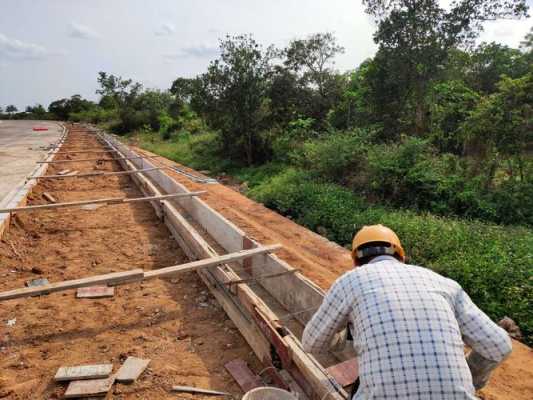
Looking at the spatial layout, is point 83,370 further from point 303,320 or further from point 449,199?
point 449,199

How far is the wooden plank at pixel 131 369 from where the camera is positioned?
2955mm

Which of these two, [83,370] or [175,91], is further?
[175,91]

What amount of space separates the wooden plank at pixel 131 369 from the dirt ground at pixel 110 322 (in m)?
0.05

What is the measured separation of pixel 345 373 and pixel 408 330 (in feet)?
3.63

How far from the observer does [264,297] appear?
174 inches

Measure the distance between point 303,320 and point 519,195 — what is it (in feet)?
16.9

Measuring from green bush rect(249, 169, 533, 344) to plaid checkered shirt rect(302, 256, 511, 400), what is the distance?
266cm

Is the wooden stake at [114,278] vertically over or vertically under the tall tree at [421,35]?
under

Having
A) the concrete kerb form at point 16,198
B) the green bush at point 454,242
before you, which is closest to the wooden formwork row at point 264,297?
the green bush at point 454,242

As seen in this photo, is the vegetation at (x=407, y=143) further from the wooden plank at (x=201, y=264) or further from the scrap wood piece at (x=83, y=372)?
the scrap wood piece at (x=83, y=372)

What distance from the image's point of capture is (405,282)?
1.88 metres

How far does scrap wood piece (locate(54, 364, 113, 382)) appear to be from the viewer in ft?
9.62

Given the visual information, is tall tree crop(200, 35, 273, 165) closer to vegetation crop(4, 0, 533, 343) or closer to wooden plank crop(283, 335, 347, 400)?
vegetation crop(4, 0, 533, 343)

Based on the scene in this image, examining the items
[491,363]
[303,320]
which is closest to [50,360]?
[303,320]
